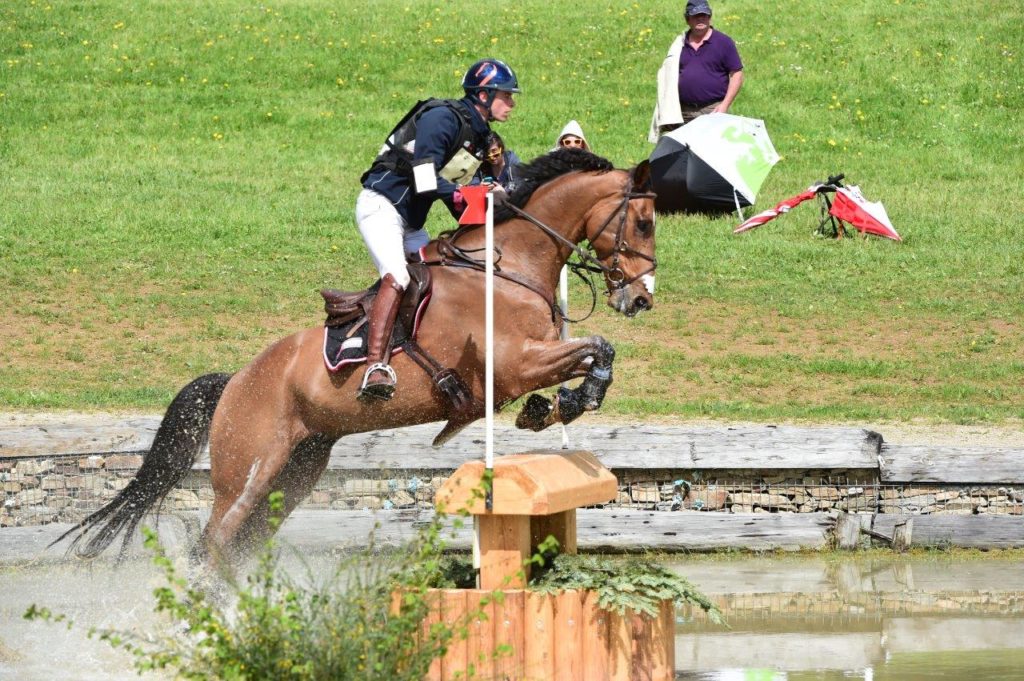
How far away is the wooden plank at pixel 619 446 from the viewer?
897 cm

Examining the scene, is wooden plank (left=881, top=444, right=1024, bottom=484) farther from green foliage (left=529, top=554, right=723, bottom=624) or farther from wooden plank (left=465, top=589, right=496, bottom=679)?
wooden plank (left=465, top=589, right=496, bottom=679)

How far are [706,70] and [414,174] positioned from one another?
27.3ft

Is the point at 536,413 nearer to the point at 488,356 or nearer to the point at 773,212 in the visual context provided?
the point at 488,356

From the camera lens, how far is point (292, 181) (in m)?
16.3

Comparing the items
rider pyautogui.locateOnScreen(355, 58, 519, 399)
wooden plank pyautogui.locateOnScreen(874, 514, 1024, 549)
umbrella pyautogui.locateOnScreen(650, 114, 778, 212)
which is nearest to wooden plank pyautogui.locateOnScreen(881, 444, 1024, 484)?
wooden plank pyautogui.locateOnScreen(874, 514, 1024, 549)

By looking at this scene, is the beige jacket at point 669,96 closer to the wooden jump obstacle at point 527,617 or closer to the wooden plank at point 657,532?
the wooden plank at point 657,532

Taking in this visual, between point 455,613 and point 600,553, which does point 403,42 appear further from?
point 455,613

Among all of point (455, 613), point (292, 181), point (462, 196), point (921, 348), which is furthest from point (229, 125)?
point (455, 613)

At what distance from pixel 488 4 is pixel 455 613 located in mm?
17587

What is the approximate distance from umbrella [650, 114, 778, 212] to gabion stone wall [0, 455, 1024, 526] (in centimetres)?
364

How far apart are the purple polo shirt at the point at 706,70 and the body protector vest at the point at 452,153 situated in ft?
25.8

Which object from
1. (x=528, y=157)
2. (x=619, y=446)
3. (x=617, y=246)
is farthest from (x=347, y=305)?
(x=528, y=157)

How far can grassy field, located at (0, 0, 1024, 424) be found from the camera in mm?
11742

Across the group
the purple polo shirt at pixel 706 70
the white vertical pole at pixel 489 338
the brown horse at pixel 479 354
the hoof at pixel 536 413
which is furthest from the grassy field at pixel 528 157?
the white vertical pole at pixel 489 338
